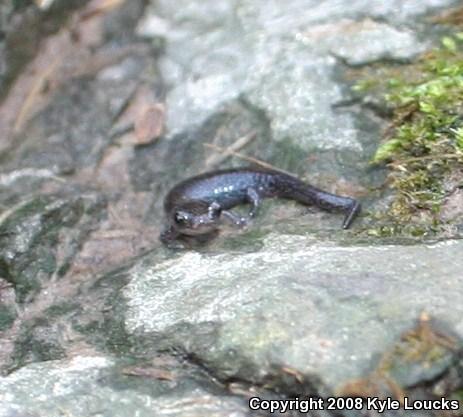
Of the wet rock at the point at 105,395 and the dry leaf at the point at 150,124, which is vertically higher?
the wet rock at the point at 105,395

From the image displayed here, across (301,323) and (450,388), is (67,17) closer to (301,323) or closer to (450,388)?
(301,323)

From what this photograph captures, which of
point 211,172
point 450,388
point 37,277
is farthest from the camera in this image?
point 211,172

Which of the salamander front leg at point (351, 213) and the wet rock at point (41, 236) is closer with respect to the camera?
the salamander front leg at point (351, 213)

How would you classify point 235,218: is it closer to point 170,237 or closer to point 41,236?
point 170,237

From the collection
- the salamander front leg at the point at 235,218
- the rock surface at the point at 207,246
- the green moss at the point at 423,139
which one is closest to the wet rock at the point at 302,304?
the rock surface at the point at 207,246

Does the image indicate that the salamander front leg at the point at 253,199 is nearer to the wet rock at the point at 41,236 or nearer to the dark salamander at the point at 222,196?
the dark salamander at the point at 222,196

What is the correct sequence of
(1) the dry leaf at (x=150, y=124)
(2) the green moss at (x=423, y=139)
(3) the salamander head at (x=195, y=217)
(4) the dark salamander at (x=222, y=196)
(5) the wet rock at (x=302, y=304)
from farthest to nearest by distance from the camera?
(1) the dry leaf at (x=150, y=124)
(3) the salamander head at (x=195, y=217)
(4) the dark salamander at (x=222, y=196)
(2) the green moss at (x=423, y=139)
(5) the wet rock at (x=302, y=304)

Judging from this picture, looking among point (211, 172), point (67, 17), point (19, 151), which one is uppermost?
point (67, 17)

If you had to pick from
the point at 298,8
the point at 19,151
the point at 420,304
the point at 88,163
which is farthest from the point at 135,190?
the point at 420,304
